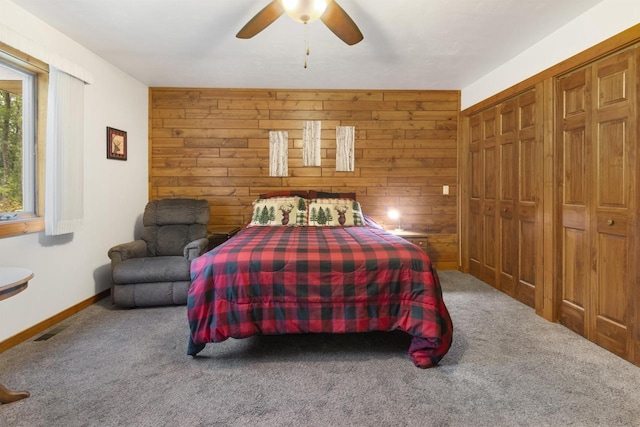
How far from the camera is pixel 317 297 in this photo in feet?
6.94

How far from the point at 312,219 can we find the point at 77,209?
2147mm

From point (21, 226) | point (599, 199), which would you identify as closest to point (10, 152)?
point (21, 226)

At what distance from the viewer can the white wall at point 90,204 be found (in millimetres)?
2498

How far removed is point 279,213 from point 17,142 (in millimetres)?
2246

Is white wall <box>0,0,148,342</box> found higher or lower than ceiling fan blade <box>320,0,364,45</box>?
lower

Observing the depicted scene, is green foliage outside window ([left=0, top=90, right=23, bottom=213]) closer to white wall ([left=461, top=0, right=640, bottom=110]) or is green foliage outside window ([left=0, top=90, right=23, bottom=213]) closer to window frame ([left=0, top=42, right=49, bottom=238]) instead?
window frame ([left=0, top=42, right=49, bottom=238])

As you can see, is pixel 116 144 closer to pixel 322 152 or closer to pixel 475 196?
pixel 322 152

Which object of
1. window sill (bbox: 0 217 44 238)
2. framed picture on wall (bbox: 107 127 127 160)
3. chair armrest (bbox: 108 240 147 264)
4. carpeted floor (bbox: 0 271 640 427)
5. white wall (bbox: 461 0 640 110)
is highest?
white wall (bbox: 461 0 640 110)

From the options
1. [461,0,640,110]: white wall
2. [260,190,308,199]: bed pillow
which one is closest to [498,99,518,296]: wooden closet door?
[461,0,640,110]: white wall

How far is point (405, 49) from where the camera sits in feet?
10.6

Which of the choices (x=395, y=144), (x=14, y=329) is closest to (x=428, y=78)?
(x=395, y=144)

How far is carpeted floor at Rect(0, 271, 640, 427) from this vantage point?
1625mm

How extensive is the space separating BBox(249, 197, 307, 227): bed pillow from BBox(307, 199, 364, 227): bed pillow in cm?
10

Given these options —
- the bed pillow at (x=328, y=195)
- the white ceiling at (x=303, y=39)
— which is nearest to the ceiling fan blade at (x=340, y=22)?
the white ceiling at (x=303, y=39)
